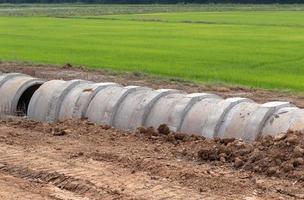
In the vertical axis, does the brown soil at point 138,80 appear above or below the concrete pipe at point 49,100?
below

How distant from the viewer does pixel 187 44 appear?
98.5 ft

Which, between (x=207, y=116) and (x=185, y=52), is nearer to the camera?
(x=207, y=116)

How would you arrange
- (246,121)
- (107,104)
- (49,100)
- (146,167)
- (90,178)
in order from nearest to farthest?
1. (90,178)
2. (146,167)
3. (246,121)
4. (107,104)
5. (49,100)

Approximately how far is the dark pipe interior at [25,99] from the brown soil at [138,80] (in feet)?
9.77

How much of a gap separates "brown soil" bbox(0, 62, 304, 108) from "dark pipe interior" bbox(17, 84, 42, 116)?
298 cm

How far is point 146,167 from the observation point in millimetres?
8047

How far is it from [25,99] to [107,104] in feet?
9.68

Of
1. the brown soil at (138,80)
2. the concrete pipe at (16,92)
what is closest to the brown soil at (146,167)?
the concrete pipe at (16,92)

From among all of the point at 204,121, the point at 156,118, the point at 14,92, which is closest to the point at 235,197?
the point at 204,121

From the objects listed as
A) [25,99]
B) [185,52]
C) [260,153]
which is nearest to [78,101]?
[25,99]

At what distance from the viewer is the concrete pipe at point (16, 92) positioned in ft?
41.6

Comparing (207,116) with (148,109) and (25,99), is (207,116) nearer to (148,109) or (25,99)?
(148,109)

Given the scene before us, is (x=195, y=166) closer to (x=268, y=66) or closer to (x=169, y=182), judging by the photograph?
(x=169, y=182)

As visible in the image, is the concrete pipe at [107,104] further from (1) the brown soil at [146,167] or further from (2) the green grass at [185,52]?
(2) the green grass at [185,52]
